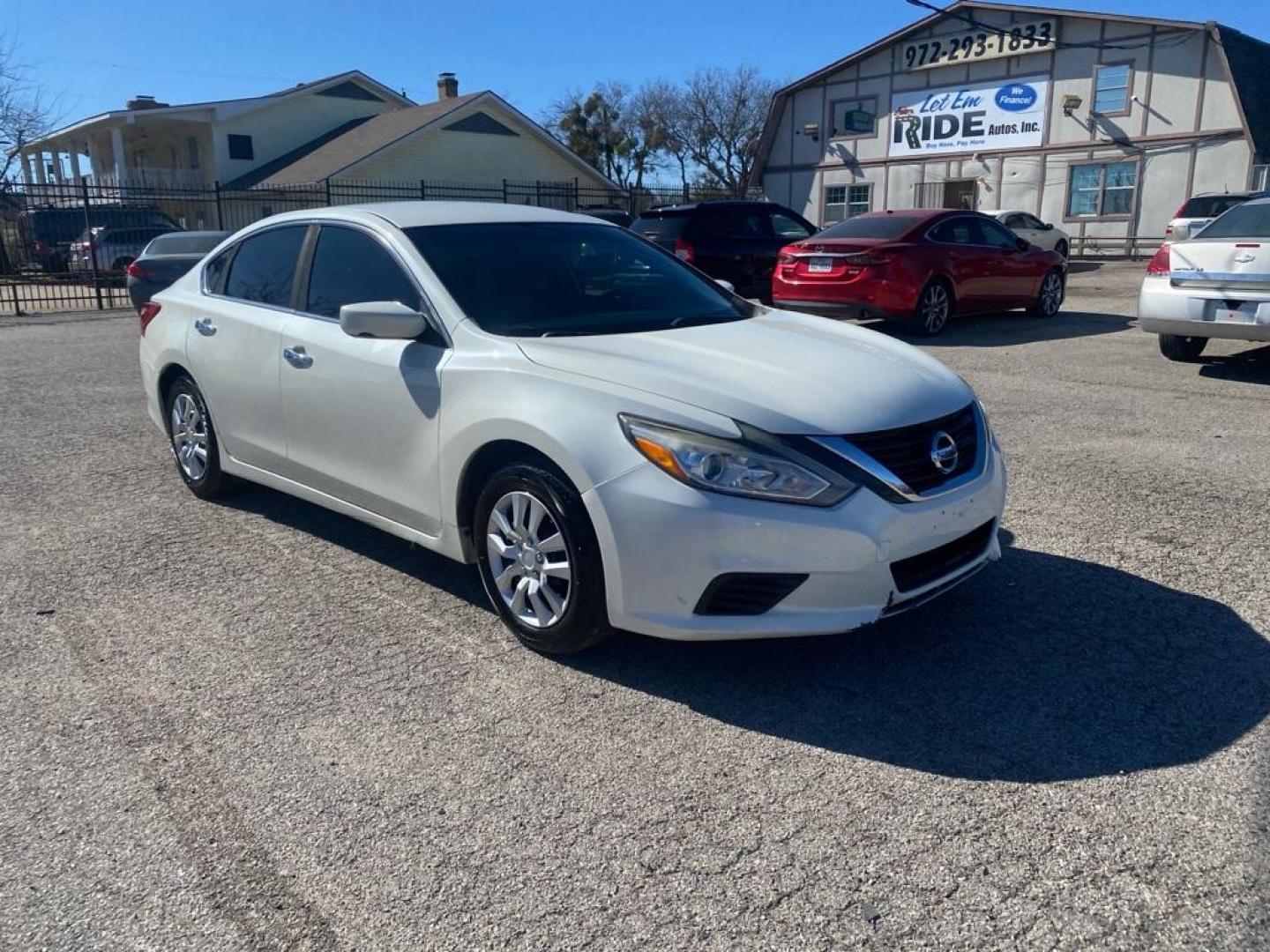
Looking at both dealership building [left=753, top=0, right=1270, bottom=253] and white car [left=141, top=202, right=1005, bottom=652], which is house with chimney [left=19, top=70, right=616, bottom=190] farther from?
white car [left=141, top=202, right=1005, bottom=652]

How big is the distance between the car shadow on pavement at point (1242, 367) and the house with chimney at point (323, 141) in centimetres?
2728

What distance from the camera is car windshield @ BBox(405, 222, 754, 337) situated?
4.30 meters

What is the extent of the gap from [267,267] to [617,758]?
132 inches

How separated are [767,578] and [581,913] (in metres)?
1.24

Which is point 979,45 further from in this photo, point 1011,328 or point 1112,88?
point 1011,328

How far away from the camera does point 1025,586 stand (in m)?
4.45

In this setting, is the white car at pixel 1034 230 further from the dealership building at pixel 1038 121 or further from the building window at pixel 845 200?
the building window at pixel 845 200

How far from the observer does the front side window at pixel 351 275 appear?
4.46 m

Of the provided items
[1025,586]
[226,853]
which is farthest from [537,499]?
[1025,586]

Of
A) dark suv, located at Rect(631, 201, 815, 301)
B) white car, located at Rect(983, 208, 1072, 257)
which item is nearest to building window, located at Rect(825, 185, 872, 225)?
white car, located at Rect(983, 208, 1072, 257)

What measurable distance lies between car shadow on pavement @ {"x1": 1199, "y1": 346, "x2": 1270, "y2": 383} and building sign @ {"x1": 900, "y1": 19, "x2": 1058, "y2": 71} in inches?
862

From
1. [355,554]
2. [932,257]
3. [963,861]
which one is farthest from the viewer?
[932,257]

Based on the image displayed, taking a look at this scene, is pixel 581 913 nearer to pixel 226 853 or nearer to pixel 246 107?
pixel 226 853

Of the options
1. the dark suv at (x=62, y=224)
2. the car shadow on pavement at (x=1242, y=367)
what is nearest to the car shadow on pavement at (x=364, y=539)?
the car shadow on pavement at (x=1242, y=367)
